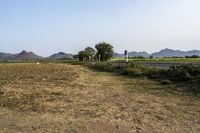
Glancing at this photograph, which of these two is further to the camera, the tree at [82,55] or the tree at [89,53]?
the tree at [82,55]

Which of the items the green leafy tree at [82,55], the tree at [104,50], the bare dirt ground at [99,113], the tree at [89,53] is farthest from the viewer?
the green leafy tree at [82,55]

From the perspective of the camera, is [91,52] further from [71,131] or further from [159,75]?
[71,131]

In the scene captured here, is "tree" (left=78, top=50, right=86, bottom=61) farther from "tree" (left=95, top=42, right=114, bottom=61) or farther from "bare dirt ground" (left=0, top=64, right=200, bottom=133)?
"bare dirt ground" (left=0, top=64, right=200, bottom=133)

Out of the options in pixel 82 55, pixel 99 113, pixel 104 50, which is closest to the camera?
pixel 99 113

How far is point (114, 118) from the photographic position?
10.4 meters

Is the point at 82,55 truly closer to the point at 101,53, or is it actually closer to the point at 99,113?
the point at 101,53

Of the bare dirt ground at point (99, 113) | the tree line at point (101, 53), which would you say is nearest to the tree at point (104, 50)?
the tree line at point (101, 53)

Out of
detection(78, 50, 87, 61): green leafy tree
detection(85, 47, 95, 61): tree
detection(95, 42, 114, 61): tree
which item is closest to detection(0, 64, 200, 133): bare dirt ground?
detection(95, 42, 114, 61): tree

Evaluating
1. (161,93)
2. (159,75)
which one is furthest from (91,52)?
(161,93)

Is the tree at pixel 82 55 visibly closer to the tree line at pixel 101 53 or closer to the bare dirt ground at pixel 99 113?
the tree line at pixel 101 53

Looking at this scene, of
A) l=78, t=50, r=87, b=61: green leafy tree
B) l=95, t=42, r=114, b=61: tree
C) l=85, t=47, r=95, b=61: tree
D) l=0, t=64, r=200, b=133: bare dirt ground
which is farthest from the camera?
l=78, t=50, r=87, b=61: green leafy tree

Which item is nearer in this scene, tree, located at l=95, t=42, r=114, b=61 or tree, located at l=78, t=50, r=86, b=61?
tree, located at l=95, t=42, r=114, b=61

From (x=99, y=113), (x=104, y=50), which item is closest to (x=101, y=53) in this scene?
(x=104, y=50)

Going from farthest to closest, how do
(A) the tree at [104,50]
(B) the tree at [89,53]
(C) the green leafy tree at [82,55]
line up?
(C) the green leafy tree at [82,55] → (B) the tree at [89,53] → (A) the tree at [104,50]
